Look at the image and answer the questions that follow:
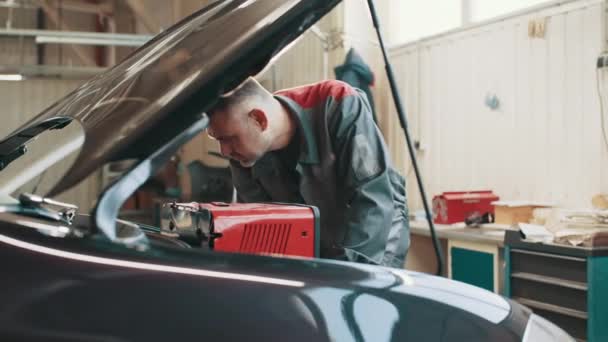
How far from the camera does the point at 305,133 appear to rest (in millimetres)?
1649

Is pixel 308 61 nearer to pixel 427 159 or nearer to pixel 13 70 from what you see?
pixel 427 159

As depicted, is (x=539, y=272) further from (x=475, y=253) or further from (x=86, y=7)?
(x=86, y=7)

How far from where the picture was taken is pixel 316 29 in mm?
5316

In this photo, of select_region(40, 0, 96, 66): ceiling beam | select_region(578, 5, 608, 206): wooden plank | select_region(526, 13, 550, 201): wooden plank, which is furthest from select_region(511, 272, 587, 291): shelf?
select_region(40, 0, 96, 66): ceiling beam

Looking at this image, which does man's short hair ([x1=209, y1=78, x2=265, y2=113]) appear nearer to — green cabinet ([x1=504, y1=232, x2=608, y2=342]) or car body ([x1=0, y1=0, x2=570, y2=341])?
car body ([x1=0, y1=0, x2=570, y2=341])

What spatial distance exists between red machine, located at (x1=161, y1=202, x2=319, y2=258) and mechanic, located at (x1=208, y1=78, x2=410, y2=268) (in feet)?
0.62

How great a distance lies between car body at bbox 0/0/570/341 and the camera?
632mm

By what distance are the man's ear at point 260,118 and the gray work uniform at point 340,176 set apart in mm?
224

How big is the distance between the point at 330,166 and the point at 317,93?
223 millimetres

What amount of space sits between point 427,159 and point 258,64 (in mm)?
3938

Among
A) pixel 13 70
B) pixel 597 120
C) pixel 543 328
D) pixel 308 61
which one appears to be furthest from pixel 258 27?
pixel 13 70

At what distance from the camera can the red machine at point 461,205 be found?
3896 millimetres

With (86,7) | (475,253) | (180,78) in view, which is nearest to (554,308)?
(475,253)

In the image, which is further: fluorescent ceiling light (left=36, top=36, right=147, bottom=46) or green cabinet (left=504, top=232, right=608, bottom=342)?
fluorescent ceiling light (left=36, top=36, right=147, bottom=46)
